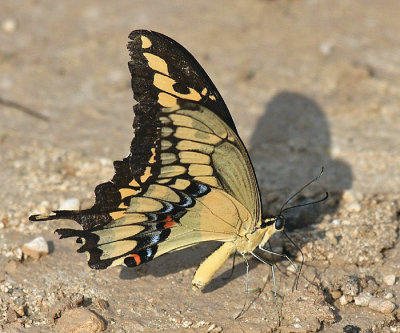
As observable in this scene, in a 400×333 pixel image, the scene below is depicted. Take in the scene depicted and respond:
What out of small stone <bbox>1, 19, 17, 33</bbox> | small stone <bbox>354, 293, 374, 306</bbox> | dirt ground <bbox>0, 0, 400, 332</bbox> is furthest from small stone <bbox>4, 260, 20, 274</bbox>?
small stone <bbox>1, 19, 17, 33</bbox>

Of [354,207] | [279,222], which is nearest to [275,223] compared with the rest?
[279,222]

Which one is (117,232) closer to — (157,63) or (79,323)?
(79,323)

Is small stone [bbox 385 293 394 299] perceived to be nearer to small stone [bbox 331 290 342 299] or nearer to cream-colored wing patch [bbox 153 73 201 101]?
small stone [bbox 331 290 342 299]

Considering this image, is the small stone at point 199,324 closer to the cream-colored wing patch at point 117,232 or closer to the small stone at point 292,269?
the cream-colored wing patch at point 117,232

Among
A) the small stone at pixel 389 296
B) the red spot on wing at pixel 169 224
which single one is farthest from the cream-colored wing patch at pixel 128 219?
the small stone at pixel 389 296

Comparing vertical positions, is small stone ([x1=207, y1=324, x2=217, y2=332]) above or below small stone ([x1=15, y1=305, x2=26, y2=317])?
below
